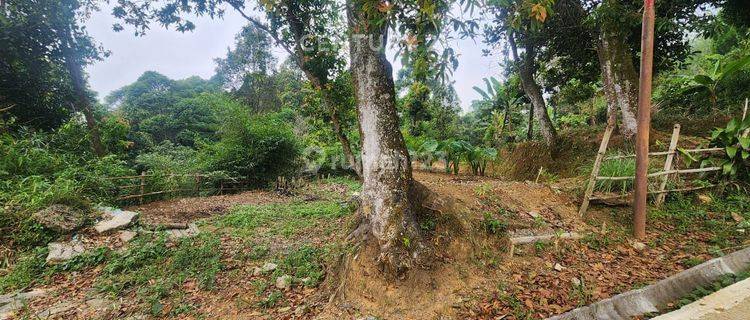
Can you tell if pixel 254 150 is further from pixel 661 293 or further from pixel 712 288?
pixel 712 288

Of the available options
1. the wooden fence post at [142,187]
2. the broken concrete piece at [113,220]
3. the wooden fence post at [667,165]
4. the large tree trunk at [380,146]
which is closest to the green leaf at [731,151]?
the wooden fence post at [667,165]

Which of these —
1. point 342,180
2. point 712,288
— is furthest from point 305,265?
point 342,180

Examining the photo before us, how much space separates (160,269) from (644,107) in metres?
6.20

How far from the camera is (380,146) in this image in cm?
332

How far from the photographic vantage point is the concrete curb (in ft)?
8.21

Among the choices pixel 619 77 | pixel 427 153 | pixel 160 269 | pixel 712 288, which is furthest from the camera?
pixel 427 153

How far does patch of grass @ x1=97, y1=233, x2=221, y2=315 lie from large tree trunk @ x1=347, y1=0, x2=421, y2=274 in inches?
86.2

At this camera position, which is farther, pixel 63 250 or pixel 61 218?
pixel 61 218

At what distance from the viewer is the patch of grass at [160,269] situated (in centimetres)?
357

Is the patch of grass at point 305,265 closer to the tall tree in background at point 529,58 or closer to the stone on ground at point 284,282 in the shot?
the stone on ground at point 284,282

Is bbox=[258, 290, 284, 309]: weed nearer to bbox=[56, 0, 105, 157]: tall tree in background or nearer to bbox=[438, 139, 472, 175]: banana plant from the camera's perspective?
bbox=[438, 139, 472, 175]: banana plant

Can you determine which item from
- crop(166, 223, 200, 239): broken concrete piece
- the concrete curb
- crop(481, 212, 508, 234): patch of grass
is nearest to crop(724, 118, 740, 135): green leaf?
the concrete curb

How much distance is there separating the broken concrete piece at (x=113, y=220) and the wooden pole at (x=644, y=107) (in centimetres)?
776

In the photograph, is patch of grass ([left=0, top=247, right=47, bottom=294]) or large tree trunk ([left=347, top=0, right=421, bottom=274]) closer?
large tree trunk ([left=347, top=0, right=421, bottom=274])
